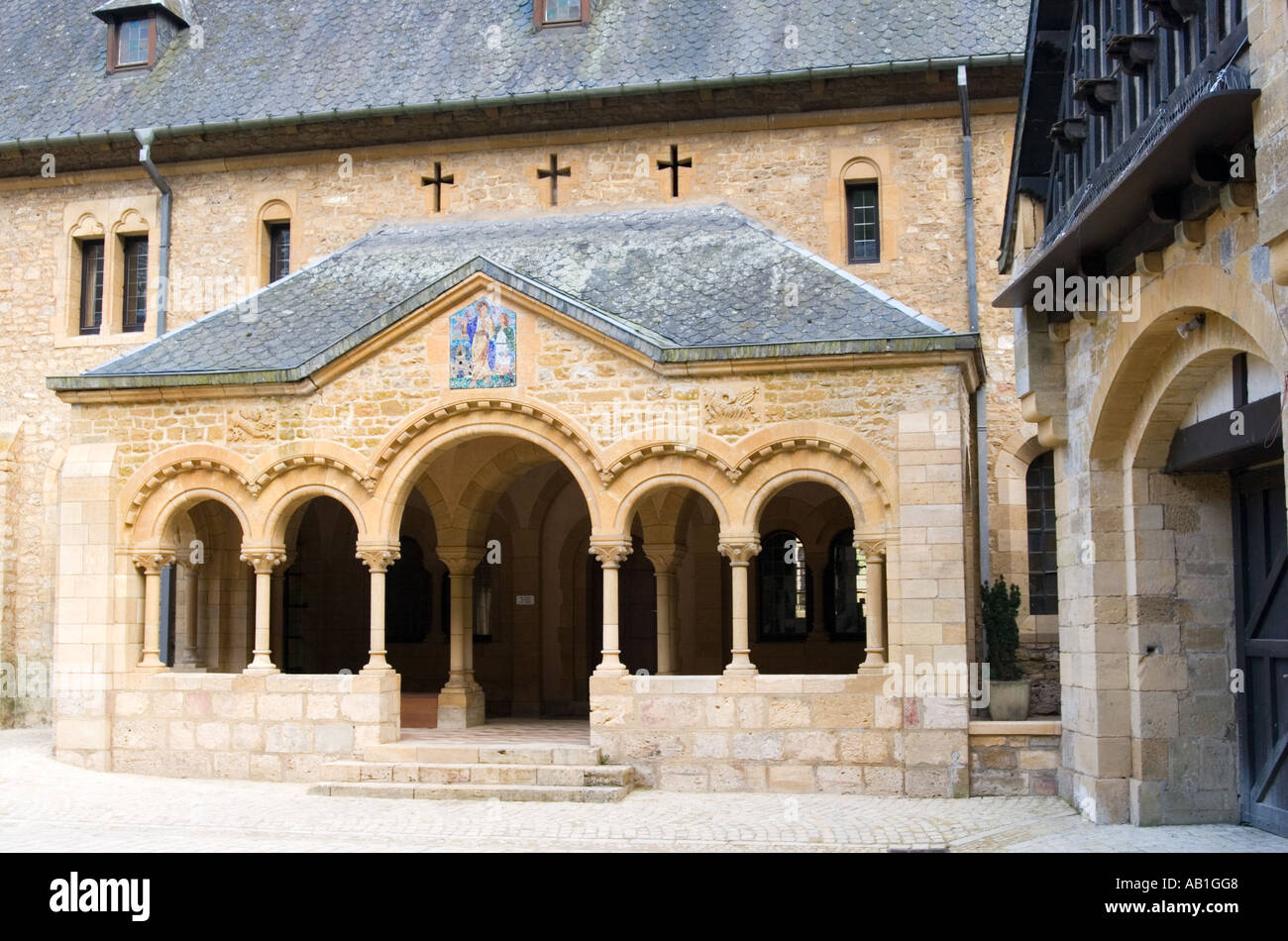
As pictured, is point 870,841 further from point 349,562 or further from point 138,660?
point 349,562

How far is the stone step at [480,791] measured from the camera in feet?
40.9

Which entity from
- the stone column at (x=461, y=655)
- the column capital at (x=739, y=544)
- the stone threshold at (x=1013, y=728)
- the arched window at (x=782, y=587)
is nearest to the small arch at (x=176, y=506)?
the stone column at (x=461, y=655)

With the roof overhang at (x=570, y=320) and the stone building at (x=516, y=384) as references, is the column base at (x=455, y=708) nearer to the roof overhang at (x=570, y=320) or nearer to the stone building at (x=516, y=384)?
the stone building at (x=516, y=384)

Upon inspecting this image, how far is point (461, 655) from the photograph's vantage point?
15766mm

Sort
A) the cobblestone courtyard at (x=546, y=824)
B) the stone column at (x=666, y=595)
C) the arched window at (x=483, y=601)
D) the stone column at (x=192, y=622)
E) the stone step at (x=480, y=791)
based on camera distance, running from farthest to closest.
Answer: the arched window at (x=483, y=601), the stone column at (x=192, y=622), the stone column at (x=666, y=595), the stone step at (x=480, y=791), the cobblestone courtyard at (x=546, y=824)

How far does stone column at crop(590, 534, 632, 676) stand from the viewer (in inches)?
531

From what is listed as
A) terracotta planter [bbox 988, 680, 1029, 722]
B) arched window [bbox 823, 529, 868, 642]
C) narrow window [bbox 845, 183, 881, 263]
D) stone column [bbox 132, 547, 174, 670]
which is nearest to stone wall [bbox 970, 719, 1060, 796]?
terracotta planter [bbox 988, 680, 1029, 722]

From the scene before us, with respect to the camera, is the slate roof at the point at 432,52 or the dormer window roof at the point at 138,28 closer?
the slate roof at the point at 432,52

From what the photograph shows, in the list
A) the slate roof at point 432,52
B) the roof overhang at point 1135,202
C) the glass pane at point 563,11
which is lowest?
the roof overhang at point 1135,202

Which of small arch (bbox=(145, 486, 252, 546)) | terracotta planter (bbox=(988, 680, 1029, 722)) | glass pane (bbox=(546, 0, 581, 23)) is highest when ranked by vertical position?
glass pane (bbox=(546, 0, 581, 23))

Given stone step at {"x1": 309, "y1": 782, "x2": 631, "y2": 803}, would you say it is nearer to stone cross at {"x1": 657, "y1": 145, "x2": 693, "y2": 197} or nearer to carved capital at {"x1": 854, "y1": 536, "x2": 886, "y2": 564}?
carved capital at {"x1": 854, "y1": 536, "x2": 886, "y2": 564}

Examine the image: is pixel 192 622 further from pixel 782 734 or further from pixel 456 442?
pixel 782 734

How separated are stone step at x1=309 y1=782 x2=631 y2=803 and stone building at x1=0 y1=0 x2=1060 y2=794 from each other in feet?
1.11

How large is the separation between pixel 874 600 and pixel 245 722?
6.11 metres
